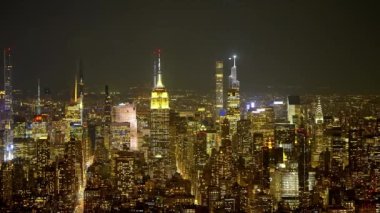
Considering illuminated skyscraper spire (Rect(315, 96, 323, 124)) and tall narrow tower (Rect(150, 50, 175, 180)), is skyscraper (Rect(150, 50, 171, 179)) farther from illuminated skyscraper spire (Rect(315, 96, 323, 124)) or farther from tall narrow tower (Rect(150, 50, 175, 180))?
illuminated skyscraper spire (Rect(315, 96, 323, 124))

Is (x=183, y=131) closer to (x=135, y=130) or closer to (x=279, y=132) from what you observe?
(x=135, y=130)

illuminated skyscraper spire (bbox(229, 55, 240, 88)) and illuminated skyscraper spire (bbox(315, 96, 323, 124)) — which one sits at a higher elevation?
illuminated skyscraper spire (bbox(229, 55, 240, 88))

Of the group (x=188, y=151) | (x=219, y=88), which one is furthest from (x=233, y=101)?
(x=188, y=151)

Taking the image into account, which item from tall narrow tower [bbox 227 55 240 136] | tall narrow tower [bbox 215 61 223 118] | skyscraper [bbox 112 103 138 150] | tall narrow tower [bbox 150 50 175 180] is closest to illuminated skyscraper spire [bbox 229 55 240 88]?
tall narrow tower [bbox 227 55 240 136]

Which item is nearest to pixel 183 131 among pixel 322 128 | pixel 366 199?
pixel 322 128

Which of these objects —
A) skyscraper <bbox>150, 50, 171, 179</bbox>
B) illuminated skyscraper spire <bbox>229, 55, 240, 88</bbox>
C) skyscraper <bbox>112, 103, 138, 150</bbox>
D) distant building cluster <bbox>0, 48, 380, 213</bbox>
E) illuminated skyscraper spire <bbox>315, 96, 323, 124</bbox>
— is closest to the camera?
distant building cluster <bbox>0, 48, 380, 213</bbox>

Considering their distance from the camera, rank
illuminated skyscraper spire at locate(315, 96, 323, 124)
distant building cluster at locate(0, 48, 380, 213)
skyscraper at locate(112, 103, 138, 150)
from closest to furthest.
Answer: distant building cluster at locate(0, 48, 380, 213), illuminated skyscraper spire at locate(315, 96, 323, 124), skyscraper at locate(112, 103, 138, 150)
